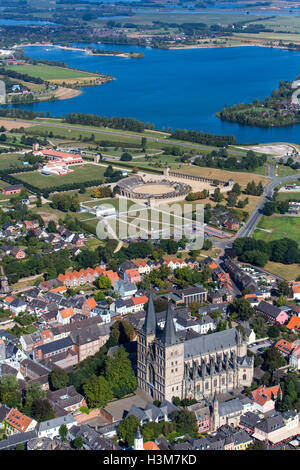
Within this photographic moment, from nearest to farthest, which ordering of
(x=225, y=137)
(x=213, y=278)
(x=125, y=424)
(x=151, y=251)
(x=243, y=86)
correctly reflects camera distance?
1. (x=125, y=424)
2. (x=213, y=278)
3. (x=151, y=251)
4. (x=225, y=137)
5. (x=243, y=86)

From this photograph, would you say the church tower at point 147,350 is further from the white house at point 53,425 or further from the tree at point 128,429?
the white house at point 53,425

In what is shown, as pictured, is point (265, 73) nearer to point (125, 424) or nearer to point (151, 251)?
point (151, 251)

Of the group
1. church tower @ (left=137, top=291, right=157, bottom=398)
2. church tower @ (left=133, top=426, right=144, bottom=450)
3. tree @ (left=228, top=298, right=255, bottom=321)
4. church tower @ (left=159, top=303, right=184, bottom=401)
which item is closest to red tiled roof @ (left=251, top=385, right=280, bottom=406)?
church tower @ (left=159, top=303, right=184, bottom=401)

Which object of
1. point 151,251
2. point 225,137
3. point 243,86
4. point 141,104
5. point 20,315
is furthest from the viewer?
point 243,86

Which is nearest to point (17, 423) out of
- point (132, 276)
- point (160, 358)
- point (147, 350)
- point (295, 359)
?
point (147, 350)

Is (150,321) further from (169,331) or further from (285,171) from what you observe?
(285,171)

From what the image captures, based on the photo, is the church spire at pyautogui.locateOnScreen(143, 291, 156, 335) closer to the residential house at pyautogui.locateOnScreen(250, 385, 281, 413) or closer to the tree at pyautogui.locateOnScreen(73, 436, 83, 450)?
the residential house at pyautogui.locateOnScreen(250, 385, 281, 413)

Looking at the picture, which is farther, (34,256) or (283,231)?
(283,231)

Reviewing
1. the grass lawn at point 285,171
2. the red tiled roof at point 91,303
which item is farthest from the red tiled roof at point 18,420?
the grass lawn at point 285,171
